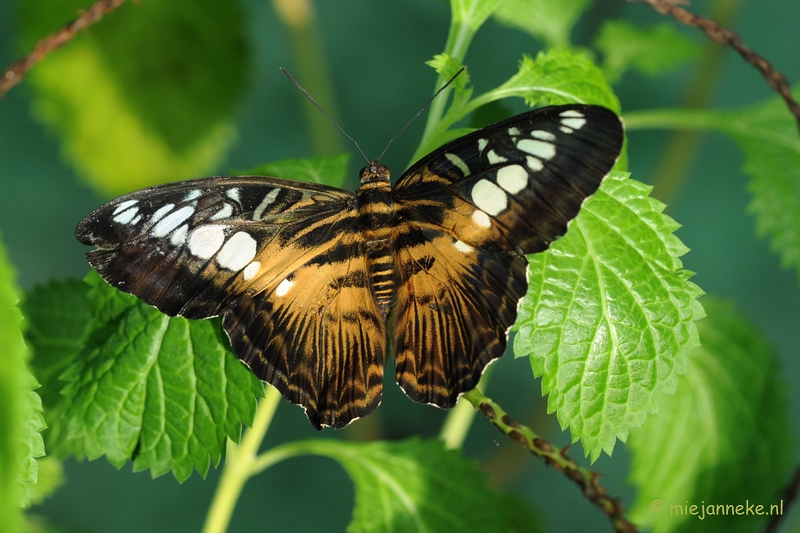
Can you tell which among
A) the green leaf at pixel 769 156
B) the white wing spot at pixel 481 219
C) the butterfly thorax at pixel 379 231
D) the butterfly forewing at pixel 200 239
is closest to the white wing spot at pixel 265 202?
the butterfly forewing at pixel 200 239

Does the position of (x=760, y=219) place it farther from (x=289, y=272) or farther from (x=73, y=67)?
(x=73, y=67)

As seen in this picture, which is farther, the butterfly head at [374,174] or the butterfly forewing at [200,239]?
the butterfly head at [374,174]

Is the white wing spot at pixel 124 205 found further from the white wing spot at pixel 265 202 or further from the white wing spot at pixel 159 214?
the white wing spot at pixel 265 202

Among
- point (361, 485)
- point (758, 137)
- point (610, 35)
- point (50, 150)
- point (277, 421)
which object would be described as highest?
point (610, 35)

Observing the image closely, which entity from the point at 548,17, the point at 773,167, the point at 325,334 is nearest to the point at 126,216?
the point at 325,334

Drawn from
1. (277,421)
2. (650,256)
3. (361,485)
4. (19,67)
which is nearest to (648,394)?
(650,256)

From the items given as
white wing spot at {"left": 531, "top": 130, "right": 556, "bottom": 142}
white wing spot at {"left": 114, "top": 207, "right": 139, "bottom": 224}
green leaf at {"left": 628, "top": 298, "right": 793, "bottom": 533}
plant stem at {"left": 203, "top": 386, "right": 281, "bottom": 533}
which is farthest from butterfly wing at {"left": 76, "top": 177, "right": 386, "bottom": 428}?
green leaf at {"left": 628, "top": 298, "right": 793, "bottom": 533}

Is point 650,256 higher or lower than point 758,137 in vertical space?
lower

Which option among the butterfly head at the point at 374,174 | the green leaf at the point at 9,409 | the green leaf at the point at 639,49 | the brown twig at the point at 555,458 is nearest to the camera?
the green leaf at the point at 9,409
